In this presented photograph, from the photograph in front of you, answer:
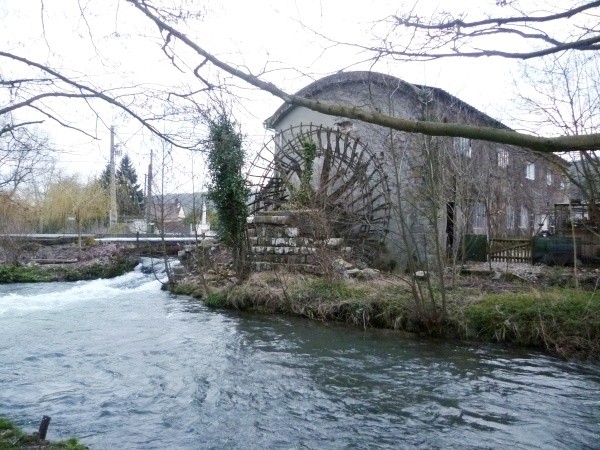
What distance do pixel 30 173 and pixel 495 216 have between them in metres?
12.9

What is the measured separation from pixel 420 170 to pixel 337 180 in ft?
22.0

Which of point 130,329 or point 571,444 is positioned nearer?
point 571,444

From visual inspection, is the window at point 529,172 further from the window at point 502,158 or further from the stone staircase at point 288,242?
the stone staircase at point 288,242

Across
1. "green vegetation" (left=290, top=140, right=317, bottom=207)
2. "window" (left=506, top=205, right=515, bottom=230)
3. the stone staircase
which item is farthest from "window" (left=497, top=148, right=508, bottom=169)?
"green vegetation" (left=290, top=140, right=317, bottom=207)

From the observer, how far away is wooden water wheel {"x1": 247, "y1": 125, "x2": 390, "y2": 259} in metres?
15.1

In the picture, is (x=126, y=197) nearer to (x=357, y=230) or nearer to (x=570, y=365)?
(x=357, y=230)

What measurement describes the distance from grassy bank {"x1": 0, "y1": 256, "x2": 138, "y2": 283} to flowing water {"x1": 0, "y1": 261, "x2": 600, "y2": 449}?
24.4 ft

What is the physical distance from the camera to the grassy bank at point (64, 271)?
17.7 m

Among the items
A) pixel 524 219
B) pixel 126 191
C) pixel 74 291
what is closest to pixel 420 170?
pixel 74 291

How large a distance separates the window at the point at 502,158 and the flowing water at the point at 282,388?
668 centimetres

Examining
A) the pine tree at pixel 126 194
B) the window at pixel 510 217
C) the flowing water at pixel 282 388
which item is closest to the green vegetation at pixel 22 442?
the flowing water at pixel 282 388

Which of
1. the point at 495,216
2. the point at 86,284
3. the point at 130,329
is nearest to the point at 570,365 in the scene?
the point at 130,329

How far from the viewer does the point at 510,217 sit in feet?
61.3

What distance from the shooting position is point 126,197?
3172 centimetres
